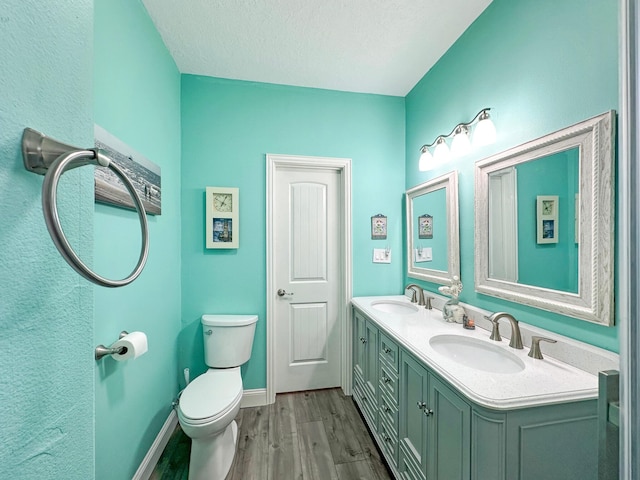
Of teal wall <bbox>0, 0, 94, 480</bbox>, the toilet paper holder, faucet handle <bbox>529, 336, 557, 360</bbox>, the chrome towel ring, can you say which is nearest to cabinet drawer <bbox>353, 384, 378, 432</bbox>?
faucet handle <bbox>529, 336, 557, 360</bbox>

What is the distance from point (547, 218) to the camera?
4.04ft

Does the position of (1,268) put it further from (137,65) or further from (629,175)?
(137,65)

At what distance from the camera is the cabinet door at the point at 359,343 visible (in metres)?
2.06

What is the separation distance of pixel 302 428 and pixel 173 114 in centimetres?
250

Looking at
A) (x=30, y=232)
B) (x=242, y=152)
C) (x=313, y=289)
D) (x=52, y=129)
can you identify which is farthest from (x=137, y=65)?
(x=313, y=289)

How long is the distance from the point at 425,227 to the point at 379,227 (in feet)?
1.36

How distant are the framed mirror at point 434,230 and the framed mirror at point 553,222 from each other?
0.22 metres

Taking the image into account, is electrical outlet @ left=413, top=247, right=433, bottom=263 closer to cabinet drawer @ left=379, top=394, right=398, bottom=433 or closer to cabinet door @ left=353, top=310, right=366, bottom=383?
cabinet door @ left=353, top=310, right=366, bottom=383

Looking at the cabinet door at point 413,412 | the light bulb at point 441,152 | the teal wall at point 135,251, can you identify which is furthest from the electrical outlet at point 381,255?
the teal wall at point 135,251

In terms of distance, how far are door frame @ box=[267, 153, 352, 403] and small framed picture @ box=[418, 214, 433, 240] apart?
0.59 m

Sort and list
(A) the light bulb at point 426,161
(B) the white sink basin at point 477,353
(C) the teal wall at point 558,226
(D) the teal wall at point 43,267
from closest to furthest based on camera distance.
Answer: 1. (D) the teal wall at point 43,267
2. (C) the teal wall at point 558,226
3. (B) the white sink basin at point 477,353
4. (A) the light bulb at point 426,161

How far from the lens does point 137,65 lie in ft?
4.84

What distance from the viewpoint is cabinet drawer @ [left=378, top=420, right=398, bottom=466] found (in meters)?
1.48

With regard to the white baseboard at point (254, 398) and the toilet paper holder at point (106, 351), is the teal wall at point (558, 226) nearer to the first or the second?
the toilet paper holder at point (106, 351)
